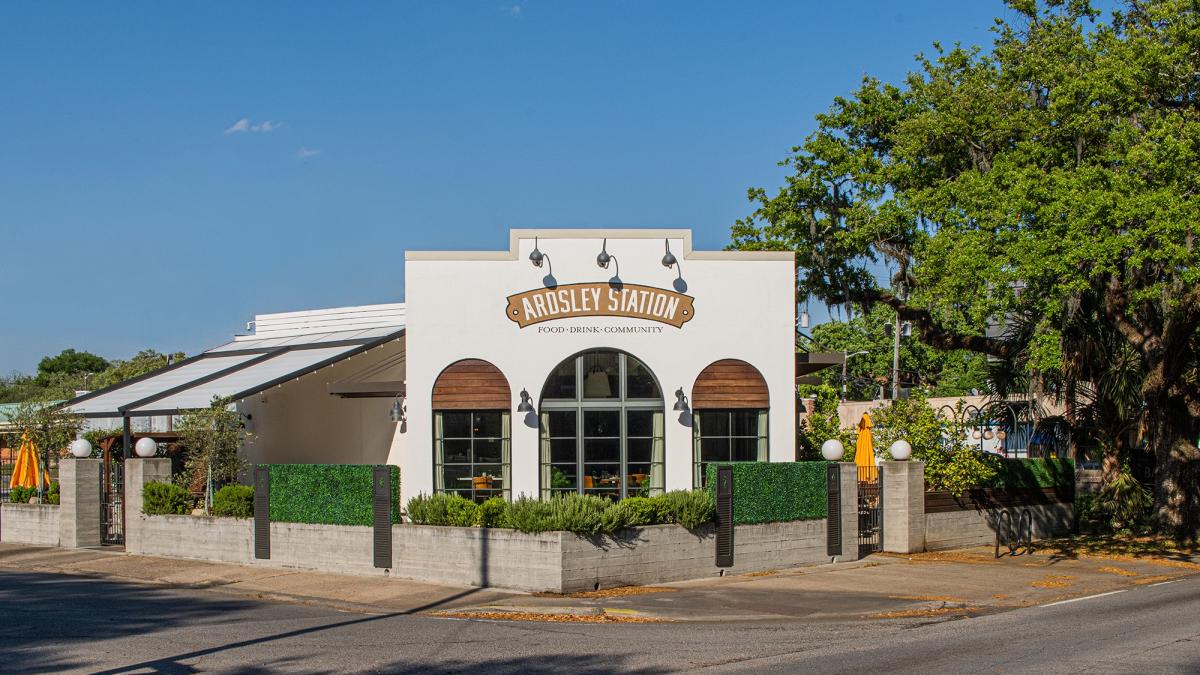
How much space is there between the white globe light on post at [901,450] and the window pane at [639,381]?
4.64 metres

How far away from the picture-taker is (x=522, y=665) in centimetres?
1170

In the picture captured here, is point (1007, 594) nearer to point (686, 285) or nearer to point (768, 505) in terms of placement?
point (768, 505)

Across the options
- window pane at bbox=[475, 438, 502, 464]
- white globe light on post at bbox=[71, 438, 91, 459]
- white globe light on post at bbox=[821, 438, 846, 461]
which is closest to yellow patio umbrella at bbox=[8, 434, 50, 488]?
white globe light on post at bbox=[71, 438, 91, 459]

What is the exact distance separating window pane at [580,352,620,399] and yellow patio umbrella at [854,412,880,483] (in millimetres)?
5093

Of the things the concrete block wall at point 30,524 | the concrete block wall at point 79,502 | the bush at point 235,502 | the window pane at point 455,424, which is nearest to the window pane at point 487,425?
the window pane at point 455,424

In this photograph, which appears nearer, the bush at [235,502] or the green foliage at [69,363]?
the bush at [235,502]

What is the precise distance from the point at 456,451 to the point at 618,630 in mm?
8184

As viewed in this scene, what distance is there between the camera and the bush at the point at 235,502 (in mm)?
21234

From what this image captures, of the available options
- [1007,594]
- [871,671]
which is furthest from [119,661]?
[1007,594]

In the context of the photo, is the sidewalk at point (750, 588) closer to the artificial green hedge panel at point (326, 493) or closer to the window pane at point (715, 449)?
the artificial green hedge panel at point (326, 493)

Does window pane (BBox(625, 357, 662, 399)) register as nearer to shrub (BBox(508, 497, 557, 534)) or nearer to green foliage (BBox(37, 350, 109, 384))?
shrub (BBox(508, 497, 557, 534))

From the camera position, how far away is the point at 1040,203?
2103 centimetres

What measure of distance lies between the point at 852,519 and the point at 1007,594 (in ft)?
14.4

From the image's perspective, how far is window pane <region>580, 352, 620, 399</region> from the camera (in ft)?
72.4
